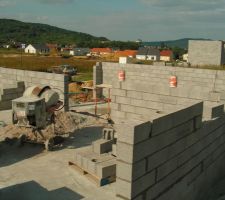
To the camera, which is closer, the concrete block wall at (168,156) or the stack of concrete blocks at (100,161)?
the concrete block wall at (168,156)

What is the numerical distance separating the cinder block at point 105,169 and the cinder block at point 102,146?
2.44 feet

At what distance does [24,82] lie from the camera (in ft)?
46.4

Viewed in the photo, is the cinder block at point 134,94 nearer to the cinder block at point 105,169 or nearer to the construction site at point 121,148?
the construction site at point 121,148

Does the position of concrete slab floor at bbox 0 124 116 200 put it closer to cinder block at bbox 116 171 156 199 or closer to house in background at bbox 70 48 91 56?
cinder block at bbox 116 171 156 199

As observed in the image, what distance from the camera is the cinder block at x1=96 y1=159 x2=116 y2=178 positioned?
22.8ft

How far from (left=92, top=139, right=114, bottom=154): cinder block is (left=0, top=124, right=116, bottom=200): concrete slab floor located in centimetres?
68

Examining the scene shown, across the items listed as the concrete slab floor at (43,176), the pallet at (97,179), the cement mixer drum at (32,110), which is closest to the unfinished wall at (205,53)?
the concrete slab floor at (43,176)

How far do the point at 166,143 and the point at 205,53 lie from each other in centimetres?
2770

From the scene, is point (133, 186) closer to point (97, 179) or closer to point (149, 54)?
point (97, 179)

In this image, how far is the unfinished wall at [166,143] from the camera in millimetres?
5215

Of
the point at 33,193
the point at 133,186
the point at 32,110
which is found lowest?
the point at 33,193

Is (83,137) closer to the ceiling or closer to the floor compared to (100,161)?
closer to the floor

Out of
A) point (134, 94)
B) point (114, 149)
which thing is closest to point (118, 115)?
point (134, 94)

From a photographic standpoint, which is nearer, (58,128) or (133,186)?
(133,186)
